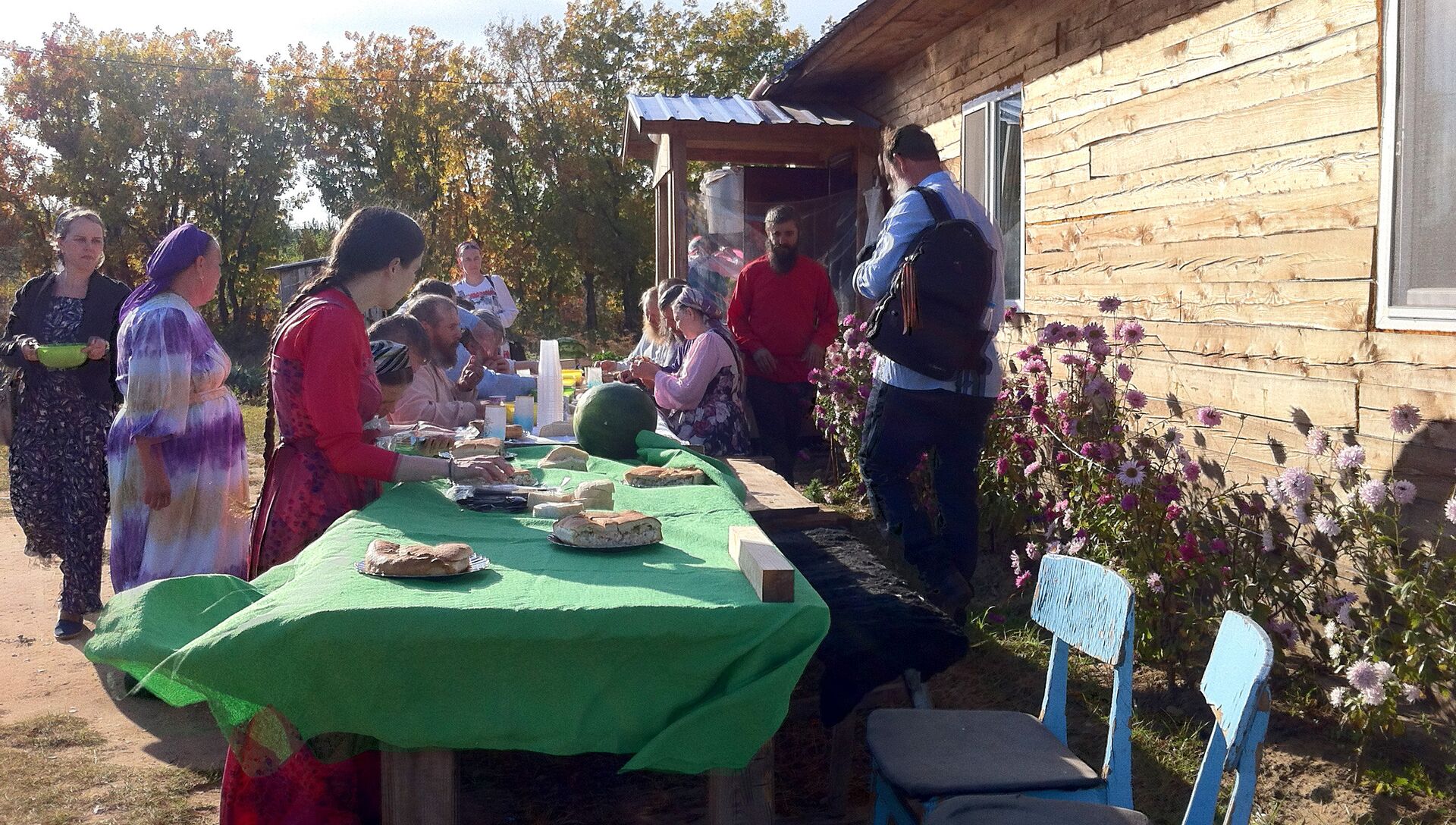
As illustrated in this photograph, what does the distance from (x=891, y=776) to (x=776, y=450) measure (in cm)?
490

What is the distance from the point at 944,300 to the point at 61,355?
3.83 m

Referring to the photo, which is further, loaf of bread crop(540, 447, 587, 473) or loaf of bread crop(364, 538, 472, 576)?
loaf of bread crop(540, 447, 587, 473)

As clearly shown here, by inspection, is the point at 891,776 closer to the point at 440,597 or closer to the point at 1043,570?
the point at 1043,570

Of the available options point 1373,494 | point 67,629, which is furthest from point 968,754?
point 67,629

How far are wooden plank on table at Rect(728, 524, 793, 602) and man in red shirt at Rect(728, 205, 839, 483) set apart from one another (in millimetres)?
4605

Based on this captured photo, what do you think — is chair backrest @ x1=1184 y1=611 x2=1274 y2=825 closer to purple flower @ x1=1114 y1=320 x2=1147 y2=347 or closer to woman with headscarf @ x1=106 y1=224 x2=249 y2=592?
purple flower @ x1=1114 y1=320 x2=1147 y2=347

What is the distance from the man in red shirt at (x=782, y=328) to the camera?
7.12 m

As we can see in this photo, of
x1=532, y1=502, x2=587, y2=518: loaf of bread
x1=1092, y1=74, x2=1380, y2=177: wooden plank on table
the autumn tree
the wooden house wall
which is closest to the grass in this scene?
x1=532, y1=502, x2=587, y2=518: loaf of bread

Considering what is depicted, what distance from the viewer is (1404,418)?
3.27m

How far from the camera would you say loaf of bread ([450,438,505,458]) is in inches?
147

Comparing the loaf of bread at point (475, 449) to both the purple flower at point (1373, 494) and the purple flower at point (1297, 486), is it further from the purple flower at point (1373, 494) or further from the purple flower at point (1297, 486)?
the purple flower at point (1373, 494)

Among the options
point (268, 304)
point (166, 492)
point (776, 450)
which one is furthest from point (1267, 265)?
point (268, 304)

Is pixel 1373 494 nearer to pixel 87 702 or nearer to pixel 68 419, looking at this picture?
pixel 87 702

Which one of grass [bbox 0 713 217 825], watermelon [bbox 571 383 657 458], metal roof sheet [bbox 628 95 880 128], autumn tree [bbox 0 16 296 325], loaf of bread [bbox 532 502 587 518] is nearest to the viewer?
loaf of bread [bbox 532 502 587 518]
